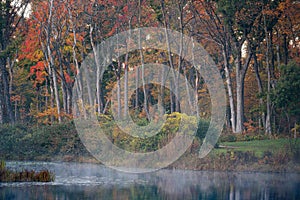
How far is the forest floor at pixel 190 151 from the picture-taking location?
31.1m

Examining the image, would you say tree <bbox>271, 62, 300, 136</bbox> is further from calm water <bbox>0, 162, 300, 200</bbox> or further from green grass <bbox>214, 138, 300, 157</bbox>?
calm water <bbox>0, 162, 300, 200</bbox>

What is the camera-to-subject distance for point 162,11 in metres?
43.2

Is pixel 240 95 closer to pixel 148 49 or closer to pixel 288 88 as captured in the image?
pixel 288 88

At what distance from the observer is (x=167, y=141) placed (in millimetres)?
34594

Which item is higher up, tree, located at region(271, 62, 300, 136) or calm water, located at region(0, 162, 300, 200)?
tree, located at region(271, 62, 300, 136)

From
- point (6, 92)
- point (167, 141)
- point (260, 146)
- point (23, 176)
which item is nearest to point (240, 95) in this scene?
point (260, 146)

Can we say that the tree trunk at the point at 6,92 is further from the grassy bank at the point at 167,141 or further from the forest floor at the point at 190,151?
the forest floor at the point at 190,151

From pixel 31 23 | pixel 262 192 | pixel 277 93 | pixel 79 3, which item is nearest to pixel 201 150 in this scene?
pixel 277 93

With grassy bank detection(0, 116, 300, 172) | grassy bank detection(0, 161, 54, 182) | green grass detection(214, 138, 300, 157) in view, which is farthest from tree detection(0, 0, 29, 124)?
grassy bank detection(0, 161, 54, 182)

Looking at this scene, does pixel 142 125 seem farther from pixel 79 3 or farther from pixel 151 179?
pixel 79 3

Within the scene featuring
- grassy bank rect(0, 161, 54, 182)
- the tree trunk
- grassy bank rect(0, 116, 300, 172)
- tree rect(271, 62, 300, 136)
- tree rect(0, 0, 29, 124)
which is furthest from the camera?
the tree trunk

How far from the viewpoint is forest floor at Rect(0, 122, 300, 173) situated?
3106 cm

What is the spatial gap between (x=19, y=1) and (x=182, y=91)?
17.2m

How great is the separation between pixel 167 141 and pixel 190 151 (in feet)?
5.20
